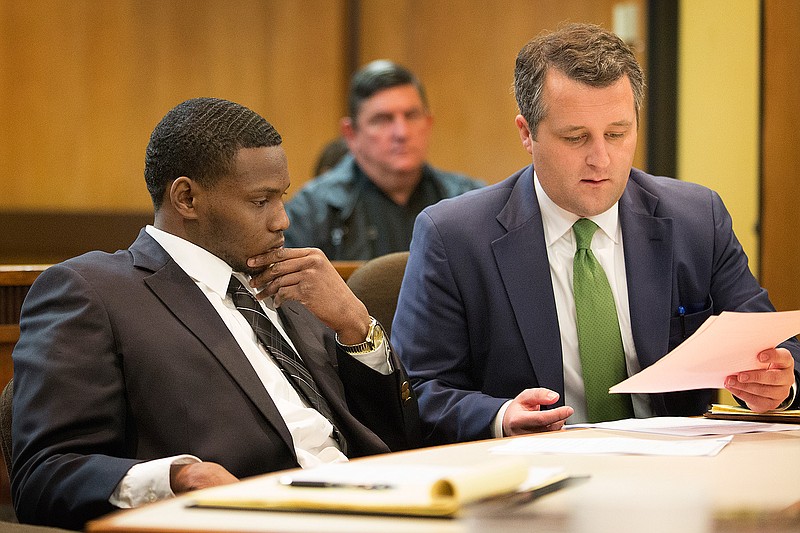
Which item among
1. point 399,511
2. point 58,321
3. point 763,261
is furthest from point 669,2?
point 399,511

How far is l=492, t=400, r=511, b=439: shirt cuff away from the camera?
1986 millimetres

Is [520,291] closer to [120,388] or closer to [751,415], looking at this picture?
[751,415]

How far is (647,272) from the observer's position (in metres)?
2.27

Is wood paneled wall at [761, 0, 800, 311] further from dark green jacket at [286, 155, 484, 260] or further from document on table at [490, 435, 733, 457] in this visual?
document on table at [490, 435, 733, 457]

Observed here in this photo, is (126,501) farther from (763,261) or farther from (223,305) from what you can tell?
(763,261)

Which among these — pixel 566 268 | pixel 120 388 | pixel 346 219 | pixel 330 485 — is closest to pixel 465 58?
pixel 346 219

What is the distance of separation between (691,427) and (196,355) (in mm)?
847

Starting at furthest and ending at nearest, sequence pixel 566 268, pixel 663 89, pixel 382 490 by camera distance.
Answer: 1. pixel 663 89
2. pixel 566 268
3. pixel 382 490

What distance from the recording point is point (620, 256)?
2.30 metres

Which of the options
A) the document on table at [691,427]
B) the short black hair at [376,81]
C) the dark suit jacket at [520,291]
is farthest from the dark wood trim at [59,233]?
the document on table at [691,427]

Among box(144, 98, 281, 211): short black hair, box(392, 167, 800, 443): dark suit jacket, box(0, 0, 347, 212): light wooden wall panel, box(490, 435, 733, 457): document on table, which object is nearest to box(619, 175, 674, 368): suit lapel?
box(392, 167, 800, 443): dark suit jacket

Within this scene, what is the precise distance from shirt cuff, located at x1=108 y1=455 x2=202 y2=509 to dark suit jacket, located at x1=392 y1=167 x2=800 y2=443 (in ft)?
2.29

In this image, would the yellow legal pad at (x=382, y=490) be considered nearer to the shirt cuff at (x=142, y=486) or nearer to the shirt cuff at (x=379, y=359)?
the shirt cuff at (x=142, y=486)

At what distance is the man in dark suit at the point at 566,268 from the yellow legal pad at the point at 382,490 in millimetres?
798
